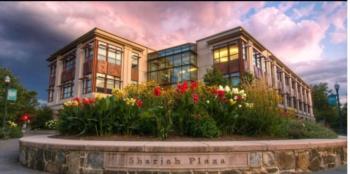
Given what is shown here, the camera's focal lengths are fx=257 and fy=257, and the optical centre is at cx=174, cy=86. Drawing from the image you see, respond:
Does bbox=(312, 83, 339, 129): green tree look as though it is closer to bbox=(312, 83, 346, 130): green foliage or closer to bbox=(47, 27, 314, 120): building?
bbox=(312, 83, 346, 130): green foliage

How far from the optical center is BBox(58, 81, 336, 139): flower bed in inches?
274

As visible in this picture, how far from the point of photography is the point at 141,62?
113ft

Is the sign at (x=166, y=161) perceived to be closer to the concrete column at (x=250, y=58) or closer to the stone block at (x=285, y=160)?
the stone block at (x=285, y=160)

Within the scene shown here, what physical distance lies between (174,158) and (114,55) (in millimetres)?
27559

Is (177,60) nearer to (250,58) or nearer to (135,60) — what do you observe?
(135,60)

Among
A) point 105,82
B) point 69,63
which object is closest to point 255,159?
point 105,82

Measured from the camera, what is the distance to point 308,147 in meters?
5.63

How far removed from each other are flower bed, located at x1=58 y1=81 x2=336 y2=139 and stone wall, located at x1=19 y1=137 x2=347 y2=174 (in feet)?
5.57

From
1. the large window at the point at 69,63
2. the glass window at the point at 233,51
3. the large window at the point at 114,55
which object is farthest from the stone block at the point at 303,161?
the large window at the point at 69,63

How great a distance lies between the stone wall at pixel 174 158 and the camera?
477 cm

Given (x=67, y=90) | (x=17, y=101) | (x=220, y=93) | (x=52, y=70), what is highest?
(x=52, y=70)

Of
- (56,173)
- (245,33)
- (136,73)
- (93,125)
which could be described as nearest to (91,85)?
(136,73)

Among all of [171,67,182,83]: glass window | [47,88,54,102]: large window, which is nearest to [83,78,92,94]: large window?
[47,88,54,102]: large window

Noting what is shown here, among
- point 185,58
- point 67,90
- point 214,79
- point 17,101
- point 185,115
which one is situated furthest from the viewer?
point 67,90
